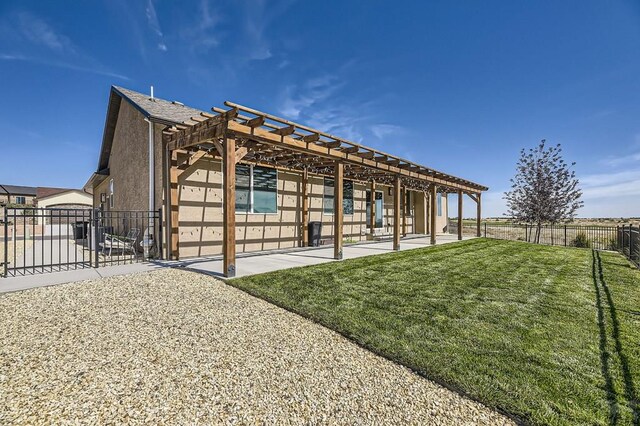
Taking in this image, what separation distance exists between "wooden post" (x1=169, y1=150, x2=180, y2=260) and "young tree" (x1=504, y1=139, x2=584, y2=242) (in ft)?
72.5

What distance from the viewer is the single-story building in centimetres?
682

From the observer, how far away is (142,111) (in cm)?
877

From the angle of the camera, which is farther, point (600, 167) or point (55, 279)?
point (600, 167)

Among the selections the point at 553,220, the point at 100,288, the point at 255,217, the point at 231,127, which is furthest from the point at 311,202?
the point at 553,220

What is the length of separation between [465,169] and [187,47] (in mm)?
22476

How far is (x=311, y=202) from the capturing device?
12.8 metres

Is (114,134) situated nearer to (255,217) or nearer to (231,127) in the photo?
(255,217)

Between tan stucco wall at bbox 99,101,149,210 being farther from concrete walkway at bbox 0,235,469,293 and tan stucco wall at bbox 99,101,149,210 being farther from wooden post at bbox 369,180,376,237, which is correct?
wooden post at bbox 369,180,376,237

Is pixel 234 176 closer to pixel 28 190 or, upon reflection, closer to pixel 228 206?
pixel 228 206

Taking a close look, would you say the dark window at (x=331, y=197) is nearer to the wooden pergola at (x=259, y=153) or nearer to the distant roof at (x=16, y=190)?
the wooden pergola at (x=259, y=153)

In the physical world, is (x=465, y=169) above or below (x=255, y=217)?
above

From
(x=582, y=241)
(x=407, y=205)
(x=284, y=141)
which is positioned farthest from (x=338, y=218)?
(x=582, y=241)

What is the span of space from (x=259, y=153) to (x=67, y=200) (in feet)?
122

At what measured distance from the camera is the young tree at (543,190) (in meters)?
19.5
